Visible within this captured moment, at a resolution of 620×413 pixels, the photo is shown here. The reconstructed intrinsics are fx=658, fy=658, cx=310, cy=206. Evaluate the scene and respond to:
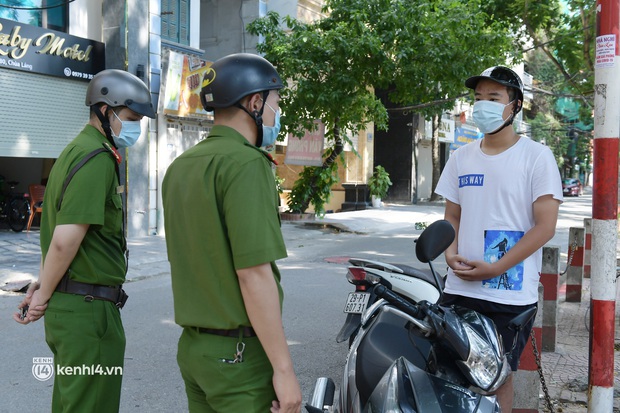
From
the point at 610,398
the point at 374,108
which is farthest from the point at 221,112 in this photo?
the point at 374,108

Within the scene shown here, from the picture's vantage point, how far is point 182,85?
14477mm

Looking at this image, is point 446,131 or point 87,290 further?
point 446,131

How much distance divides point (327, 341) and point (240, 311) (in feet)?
13.5

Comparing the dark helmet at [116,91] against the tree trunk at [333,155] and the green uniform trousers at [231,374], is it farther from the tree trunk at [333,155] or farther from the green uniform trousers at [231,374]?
the tree trunk at [333,155]

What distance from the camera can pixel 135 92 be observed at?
3104 millimetres

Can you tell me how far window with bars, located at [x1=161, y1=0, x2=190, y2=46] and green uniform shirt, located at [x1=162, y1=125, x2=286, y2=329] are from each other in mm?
13051

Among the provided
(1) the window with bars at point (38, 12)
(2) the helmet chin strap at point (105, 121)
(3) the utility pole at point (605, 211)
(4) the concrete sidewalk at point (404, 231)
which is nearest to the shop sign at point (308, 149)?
(4) the concrete sidewalk at point (404, 231)

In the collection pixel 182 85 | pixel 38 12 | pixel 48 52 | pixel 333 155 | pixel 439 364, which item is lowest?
pixel 439 364

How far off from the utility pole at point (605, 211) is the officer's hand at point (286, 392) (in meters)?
2.38

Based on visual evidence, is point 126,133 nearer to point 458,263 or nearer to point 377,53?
point 458,263

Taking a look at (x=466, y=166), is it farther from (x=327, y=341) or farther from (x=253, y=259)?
(x=327, y=341)

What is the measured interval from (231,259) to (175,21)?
13.7 m

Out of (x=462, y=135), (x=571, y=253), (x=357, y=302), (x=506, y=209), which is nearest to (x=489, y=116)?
(x=506, y=209)

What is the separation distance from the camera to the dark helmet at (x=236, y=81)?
2.12 m
